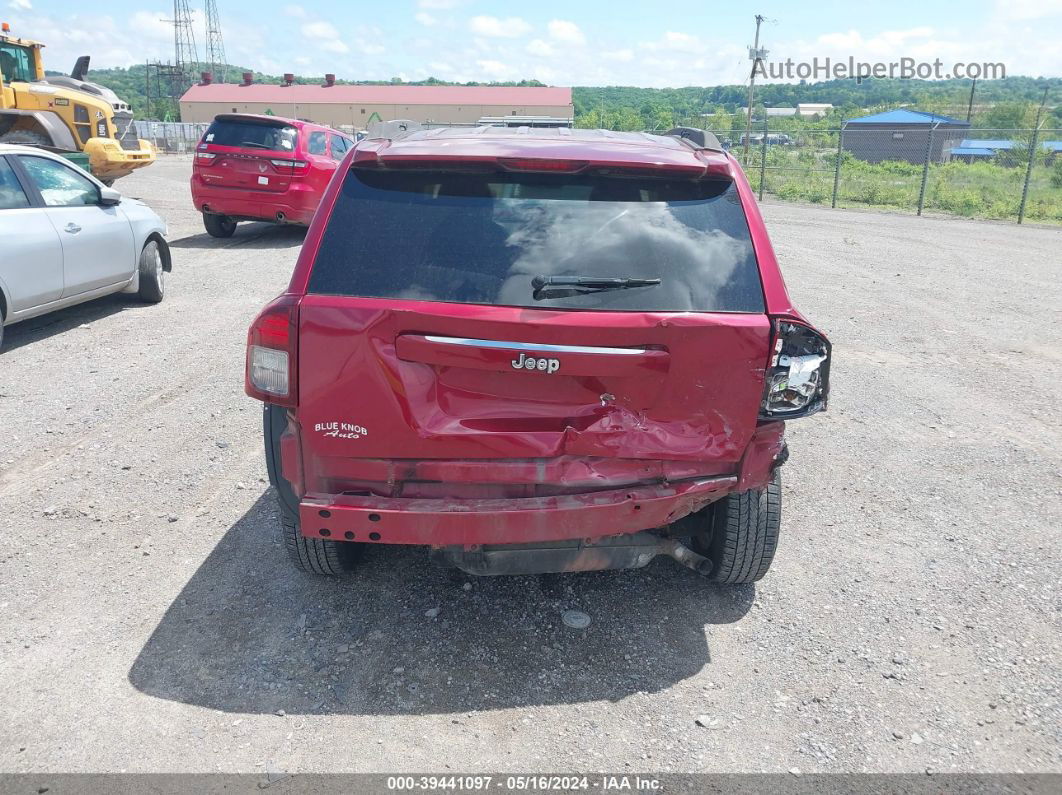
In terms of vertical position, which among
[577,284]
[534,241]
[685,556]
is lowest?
[685,556]

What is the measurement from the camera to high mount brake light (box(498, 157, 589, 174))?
3004mm

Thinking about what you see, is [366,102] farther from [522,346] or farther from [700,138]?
[522,346]

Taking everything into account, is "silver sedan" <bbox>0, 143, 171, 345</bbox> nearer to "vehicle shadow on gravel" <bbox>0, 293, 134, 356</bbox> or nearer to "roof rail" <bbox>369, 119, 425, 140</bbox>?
"vehicle shadow on gravel" <bbox>0, 293, 134, 356</bbox>

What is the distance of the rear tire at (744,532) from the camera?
3443 millimetres

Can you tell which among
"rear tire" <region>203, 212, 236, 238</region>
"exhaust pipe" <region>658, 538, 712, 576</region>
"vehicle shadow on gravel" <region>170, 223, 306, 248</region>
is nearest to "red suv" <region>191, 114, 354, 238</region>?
"vehicle shadow on gravel" <region>170, 223, 306, 248</region>

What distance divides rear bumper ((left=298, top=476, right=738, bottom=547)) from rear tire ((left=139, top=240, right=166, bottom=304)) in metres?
6.94

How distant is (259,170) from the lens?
1250 cm

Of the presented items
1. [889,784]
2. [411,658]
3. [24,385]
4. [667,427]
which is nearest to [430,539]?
[411,658]

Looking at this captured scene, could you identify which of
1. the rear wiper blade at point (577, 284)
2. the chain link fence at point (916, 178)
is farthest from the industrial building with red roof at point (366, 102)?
the rear wiper blade at point (577, 284)

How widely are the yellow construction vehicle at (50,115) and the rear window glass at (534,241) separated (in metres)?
16.4

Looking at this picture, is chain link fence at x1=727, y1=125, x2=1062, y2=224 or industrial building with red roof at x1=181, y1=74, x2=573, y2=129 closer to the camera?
chain link fence at x1=727, y1=125, x2=1062, y2=224

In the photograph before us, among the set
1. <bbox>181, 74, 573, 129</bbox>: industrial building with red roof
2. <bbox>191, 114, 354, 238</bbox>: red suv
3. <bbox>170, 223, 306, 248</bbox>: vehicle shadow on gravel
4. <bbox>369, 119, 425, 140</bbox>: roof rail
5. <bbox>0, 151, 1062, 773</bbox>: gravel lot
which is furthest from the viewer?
<bbox>181, 74, 573, 129</bbox>: industrial building with red roof

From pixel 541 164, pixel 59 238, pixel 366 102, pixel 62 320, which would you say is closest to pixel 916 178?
pixel 62 320

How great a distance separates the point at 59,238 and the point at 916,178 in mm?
31054
